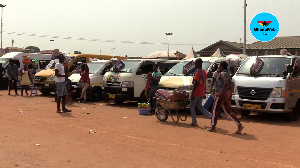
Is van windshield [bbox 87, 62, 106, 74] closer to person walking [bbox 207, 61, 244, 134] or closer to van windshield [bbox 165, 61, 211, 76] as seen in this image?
van windshield [bbox 165, 61, 211, 76]

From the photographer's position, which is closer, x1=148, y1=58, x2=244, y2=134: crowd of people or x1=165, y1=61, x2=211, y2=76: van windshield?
x1=148, y1=58, x2=244, y2=134: crowd of people

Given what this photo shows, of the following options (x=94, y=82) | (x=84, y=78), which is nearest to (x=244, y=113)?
(x=84, y=78)

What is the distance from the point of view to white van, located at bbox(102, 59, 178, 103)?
14.3m

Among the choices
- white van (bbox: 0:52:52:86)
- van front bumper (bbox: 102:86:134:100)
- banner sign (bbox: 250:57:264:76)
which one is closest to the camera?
banner sign (bbox: 250:57:264:76)

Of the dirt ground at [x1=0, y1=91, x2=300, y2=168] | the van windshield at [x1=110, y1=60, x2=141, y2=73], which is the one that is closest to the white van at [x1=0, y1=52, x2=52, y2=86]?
the van windshield at [x1=110, y1=60, x2=141, y2=73]

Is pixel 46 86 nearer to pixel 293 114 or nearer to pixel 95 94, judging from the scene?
pixel 95 94

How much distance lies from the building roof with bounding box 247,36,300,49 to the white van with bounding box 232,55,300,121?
30.2 metres

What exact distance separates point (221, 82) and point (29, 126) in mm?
4955

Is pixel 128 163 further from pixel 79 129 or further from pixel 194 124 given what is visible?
pixel 194 124

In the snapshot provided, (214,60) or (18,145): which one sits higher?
(214,60)

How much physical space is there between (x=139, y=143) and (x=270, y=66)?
583 cm

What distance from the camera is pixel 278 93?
1055cm

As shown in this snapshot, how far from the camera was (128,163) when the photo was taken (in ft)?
19.4

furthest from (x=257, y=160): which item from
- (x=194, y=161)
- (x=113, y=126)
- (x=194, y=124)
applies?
(x=113, y=126)
